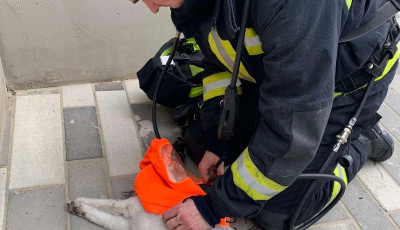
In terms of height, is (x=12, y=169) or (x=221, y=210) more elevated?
(x=221, y=210)

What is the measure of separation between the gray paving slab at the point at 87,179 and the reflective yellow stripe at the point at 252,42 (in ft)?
3.08

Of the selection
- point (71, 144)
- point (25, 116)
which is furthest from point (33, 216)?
point (25, 116)

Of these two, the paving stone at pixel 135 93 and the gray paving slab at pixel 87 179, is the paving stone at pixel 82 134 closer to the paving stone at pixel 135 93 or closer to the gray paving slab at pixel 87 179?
the gray paving slab at pixel 87 179

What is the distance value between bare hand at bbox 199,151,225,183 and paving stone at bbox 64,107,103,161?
0.51m

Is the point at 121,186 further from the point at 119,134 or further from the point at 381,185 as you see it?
the point at 381,185

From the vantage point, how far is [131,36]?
261 centimetres

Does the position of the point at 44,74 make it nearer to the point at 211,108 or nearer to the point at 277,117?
the point at 211,108

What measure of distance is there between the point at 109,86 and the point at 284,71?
158 cm

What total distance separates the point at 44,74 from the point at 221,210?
145cm

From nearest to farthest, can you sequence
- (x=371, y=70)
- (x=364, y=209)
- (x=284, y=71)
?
(x=284, y=71), (x=371, y=70), (x=364, y=209)

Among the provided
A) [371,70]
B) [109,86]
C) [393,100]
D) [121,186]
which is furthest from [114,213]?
[393,100]

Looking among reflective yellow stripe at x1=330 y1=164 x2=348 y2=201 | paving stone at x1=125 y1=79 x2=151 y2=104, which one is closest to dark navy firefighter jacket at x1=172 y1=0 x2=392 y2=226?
reflective yellow stripe at x1=330 y1=164 x2=348 y2=201

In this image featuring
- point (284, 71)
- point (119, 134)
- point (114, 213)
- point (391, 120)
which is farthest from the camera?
point (391, 120)

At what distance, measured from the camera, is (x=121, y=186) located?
2.04 m
